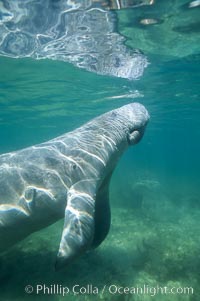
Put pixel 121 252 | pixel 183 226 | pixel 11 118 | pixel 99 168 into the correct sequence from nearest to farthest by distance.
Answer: pixel 99 168, pixel 121 252, pixel 183 226, pixel 11 118

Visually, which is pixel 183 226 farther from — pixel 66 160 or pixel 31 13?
pixel 31 13

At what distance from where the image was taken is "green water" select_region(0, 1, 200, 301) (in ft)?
25.2

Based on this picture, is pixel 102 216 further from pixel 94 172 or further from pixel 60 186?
pixel 60 186

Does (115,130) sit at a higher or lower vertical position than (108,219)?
higher

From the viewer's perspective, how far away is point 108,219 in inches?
319

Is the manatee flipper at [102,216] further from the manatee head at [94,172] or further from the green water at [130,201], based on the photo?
the green water at [130,201]

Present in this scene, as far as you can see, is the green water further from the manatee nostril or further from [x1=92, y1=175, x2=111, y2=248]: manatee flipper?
the manatee nostril

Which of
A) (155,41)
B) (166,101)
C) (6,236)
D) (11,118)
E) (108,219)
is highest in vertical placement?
(155,41)

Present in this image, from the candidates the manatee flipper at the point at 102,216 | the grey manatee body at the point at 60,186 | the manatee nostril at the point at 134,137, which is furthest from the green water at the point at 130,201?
the manatee nostril at the point at 134,137

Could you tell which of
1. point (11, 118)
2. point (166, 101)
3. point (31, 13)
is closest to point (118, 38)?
point (31, 13)

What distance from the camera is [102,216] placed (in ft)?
26.5

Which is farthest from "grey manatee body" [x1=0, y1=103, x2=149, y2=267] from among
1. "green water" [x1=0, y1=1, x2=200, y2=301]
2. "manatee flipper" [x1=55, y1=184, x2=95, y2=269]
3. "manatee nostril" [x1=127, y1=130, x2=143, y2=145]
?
"green water" [x1=0, y1=1, x2=200, y2=301]

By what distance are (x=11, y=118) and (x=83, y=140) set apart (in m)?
33.0

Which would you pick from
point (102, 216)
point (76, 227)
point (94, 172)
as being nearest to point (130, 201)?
point (102, 216)
